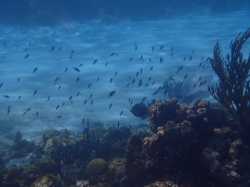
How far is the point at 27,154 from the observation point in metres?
10.6

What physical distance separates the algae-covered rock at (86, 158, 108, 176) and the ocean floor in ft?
17.5

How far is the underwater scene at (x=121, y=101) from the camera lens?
5.63 m

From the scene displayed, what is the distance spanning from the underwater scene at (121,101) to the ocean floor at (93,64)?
0.39 feet

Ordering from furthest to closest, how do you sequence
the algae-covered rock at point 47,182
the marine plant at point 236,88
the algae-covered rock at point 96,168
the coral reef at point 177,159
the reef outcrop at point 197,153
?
the algae-covered rock at point 96,168, the marine plant at point 236,88, the algae-covered rock at point 47,182, the coral reef at point 177,159, the reef outcrop at point 197,153

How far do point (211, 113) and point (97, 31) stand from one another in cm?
3283

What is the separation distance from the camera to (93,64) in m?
22.2

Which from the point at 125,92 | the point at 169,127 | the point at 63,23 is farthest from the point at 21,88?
the point at 63,23

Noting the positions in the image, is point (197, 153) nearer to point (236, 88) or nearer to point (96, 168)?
point (236, 88)

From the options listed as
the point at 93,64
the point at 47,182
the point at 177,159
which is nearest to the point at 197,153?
the point at 177,159

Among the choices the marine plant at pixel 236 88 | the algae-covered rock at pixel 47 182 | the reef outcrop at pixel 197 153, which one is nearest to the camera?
the reef outcrop at pixel 197 153

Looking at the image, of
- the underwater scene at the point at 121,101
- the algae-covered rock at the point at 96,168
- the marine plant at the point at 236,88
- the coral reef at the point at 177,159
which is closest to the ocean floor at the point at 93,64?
the underwater scene at the point at 121,101

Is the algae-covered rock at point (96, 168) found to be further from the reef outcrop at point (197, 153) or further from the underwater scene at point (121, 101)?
the reef outcrop at point (197, 153)

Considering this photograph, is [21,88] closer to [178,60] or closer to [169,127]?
[178,60]

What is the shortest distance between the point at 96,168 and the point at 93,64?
15.9 m
